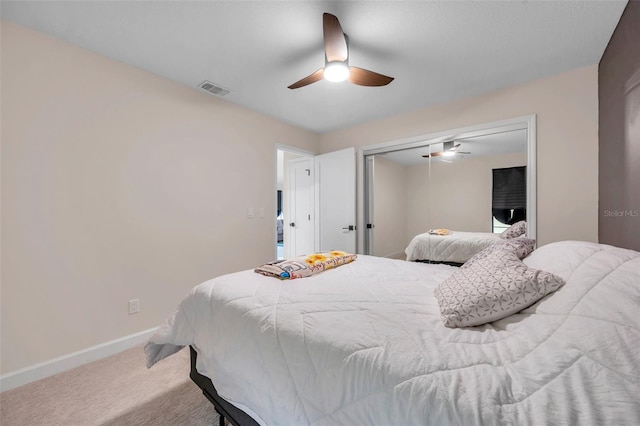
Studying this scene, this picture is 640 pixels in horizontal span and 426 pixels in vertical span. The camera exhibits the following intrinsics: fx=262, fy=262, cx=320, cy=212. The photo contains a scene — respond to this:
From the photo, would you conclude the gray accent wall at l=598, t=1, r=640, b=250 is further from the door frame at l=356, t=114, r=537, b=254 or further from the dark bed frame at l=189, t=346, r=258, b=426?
the dark bed frame at l=189, t=346, r=258, b=426

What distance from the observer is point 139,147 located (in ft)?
7.76

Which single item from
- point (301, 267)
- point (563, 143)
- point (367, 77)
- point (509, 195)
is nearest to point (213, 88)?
point (367, 77)

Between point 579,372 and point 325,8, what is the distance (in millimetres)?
2031

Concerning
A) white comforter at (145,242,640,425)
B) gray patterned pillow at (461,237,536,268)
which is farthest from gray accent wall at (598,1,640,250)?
white comforter at (145,242,640,425)

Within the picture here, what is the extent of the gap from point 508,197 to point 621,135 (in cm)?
109

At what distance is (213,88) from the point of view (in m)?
2.68

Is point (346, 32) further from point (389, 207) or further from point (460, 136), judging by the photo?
point (389, 207)

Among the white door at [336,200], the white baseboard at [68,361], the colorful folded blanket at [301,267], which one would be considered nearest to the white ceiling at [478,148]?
the white door at [336,200]

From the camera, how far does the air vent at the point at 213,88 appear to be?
8.52 feet

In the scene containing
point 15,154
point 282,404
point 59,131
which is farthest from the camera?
point 59,131

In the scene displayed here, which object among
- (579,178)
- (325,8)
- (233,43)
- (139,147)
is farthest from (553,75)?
(139,147)

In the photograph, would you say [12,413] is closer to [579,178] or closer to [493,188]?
[493,188]

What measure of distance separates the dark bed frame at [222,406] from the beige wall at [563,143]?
288 centimetres

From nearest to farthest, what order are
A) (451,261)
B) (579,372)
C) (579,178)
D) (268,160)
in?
(579,372), (579,178), (451,261), (268,160)
